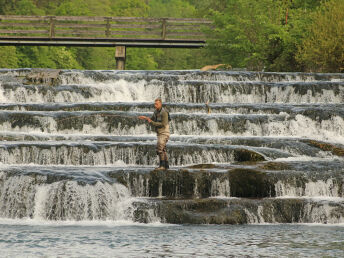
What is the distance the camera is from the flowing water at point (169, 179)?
1501cm

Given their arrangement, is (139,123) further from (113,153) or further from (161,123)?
(161,123)

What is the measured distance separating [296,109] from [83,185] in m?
11.8

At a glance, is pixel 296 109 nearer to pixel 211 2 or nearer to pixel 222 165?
pixel 222 165

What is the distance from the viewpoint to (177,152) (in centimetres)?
2192

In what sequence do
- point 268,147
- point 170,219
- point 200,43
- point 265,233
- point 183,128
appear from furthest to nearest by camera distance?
point 200,43 < point 183,128 < point 268,147 < point 170,219 < point 265,233

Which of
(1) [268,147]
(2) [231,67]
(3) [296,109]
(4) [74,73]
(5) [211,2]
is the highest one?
(5) [211,2]

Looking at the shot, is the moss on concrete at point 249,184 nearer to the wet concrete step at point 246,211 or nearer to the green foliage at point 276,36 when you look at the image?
the wet concrete step at point 246,211

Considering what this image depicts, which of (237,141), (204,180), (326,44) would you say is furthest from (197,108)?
(326,44)

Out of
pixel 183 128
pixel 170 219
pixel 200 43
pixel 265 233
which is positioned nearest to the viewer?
pixel 265 233

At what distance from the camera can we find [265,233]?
52.9 ft

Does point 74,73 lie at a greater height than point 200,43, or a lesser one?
lesser

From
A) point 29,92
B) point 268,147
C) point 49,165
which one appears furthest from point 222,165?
point 29,92

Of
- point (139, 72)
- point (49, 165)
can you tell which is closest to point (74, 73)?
point (139, 72)

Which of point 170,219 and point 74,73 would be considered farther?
point 74,73
